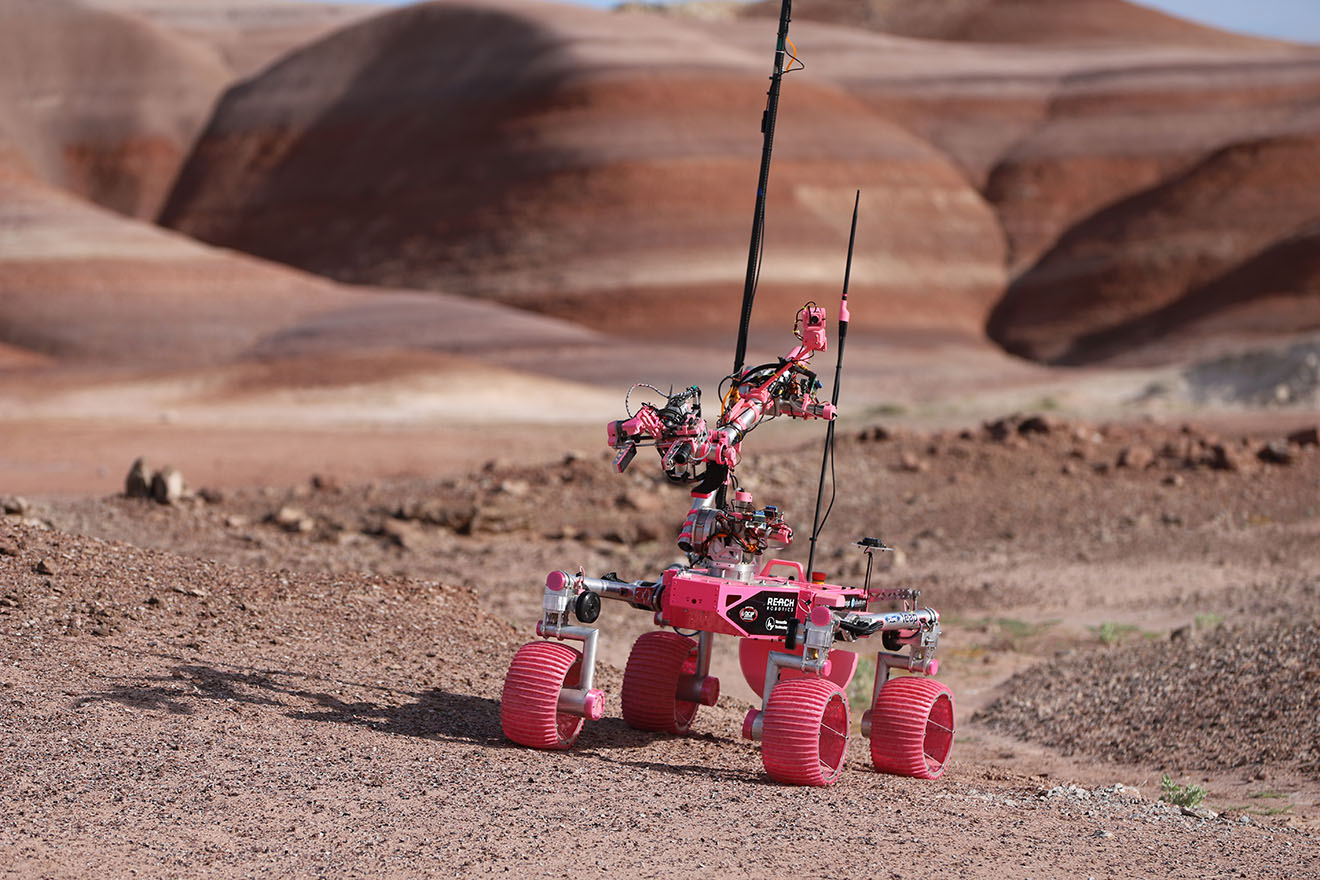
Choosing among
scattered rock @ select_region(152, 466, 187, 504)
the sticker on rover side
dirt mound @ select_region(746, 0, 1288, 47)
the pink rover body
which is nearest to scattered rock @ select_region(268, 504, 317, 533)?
scattered rock @ select_region(152, 466, 187, 504)

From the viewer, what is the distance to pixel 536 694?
782cm

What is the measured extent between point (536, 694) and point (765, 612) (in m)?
1.29

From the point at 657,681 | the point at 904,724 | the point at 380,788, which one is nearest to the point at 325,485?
the point at 657,681

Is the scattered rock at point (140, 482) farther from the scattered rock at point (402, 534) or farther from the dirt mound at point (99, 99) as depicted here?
the dirt mound at point (99, 99)

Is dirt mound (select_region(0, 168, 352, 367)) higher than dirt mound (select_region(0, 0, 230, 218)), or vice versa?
dirt mound (select_region(0, 0, 230, 218))

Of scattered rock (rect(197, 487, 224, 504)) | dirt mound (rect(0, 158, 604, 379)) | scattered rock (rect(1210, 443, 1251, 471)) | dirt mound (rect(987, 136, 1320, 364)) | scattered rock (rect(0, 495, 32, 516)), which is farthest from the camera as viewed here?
dirt mound (rect(987, 136, 1320, 364))

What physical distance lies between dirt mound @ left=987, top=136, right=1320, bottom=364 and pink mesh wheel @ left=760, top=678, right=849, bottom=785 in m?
58.8

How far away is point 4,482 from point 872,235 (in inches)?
2172

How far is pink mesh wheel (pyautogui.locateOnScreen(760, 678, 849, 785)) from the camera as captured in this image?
748 centimetres

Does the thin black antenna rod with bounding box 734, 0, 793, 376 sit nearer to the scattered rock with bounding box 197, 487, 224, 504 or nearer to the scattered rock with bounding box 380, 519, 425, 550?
the scattered rock with bounding box 380, 519, 425, 550

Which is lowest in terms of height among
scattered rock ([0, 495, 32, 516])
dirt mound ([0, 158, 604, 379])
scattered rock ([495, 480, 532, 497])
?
scattered rock ([0, 495, 32, 516])

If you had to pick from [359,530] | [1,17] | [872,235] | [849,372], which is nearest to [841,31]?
[872,235]

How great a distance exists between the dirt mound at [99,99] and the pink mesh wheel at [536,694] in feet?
287

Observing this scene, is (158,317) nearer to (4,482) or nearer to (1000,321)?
(4,482)
